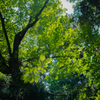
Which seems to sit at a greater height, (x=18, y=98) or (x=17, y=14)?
(x=17, y=14)

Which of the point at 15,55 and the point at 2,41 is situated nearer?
the point at 15,55

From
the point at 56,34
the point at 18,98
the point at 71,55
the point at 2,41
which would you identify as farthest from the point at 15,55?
the point at 71,55

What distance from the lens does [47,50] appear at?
3553mm

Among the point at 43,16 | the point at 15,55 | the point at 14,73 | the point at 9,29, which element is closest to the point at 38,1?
the point at 43,16

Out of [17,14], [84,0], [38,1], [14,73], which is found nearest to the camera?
[14,73]

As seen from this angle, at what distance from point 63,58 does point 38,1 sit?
3.78 m

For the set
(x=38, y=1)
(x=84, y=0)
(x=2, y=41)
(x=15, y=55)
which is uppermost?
(x=84, y=0)

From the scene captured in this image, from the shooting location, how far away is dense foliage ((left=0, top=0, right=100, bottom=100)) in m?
2.66

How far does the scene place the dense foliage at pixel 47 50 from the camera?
2.66 meters

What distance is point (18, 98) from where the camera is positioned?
11.2 feet

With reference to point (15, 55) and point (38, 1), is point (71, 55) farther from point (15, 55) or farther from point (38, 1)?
point (38, 1)

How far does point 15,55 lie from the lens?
466cm

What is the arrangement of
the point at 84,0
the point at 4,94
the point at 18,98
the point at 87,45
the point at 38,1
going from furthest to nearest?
the point at 84,0
the point at 38,1
the point at 18,98
the point at 4,94
the point at 87,45

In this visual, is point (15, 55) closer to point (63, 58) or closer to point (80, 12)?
point (63, 58)
